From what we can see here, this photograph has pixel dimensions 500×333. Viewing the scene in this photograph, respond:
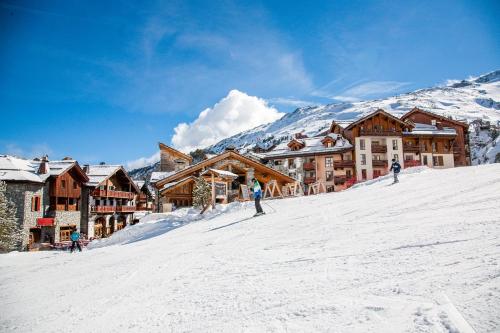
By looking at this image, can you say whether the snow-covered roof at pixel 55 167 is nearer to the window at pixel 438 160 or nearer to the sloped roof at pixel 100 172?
the sloped roof at pixel 100 172

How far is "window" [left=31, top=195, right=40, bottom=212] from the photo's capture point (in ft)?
129

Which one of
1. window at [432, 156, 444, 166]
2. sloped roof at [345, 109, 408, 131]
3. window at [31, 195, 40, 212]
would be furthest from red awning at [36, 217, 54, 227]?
window at [432, 156, 444, 166]

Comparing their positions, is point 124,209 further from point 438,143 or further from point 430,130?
point 438,143

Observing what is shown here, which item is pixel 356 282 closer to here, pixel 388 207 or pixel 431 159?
pixel 388 207

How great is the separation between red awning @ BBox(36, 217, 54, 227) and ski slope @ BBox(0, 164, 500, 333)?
33576mm

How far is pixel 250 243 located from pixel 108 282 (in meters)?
3.71

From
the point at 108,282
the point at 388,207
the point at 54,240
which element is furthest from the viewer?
the point at 54,240

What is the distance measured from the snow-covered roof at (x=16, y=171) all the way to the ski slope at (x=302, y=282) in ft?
107

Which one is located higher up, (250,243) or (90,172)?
(90,172)

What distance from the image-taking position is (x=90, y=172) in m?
51.7

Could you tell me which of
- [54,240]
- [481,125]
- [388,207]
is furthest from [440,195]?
[481,125]

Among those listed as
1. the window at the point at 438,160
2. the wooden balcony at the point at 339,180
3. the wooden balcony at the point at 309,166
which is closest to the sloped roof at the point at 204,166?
the wooden balcony at the point at 309,166

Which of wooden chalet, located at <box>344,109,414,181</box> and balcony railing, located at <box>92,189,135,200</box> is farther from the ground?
wooden chalet, located at <box>344,109,414,181</box>

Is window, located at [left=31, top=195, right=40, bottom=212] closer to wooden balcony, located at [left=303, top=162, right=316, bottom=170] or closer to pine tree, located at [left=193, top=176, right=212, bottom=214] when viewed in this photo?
pine tree, located at [left=193, top=176, right=212, bottom=214]
